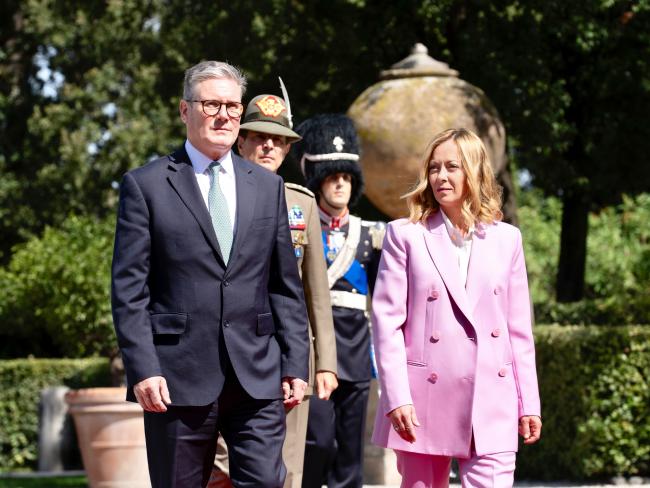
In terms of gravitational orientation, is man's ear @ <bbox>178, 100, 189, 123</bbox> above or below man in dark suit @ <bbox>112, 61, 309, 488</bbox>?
above

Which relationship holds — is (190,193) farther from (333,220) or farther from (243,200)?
(333,220)

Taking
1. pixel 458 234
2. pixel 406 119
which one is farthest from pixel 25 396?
pixel 458 234

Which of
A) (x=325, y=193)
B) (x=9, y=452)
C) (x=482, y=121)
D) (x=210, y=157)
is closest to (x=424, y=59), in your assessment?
(x=482, y=121)

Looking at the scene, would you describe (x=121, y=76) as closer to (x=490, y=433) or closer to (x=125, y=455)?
(x=125, y=455)

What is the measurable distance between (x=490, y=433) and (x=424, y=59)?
6533 millimetres

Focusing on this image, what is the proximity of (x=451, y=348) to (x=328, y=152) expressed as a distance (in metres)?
2.44

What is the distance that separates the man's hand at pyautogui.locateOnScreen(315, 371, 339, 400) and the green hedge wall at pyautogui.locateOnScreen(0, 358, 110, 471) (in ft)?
45.5

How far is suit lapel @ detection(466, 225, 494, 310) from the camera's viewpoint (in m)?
5.00

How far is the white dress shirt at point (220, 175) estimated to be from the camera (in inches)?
187

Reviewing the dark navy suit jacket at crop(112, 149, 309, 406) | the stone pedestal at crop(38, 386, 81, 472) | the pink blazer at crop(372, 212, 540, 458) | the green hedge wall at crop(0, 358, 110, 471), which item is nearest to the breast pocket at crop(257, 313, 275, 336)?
the dark navy suit jacket at crop(112, 149, 309, 406)

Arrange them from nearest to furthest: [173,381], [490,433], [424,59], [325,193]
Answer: [173,381], [490,433], [325,193], [424,59]

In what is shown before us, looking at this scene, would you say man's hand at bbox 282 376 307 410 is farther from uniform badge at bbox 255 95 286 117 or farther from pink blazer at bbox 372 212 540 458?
uniform badge at bbox 255 95 286 117

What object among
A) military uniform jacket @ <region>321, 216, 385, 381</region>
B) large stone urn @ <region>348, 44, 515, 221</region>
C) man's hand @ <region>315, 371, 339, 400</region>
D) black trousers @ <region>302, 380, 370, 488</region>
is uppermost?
large stone urn @ <region>348, 44, 515, 221</region>

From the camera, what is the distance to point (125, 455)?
37.1ft
